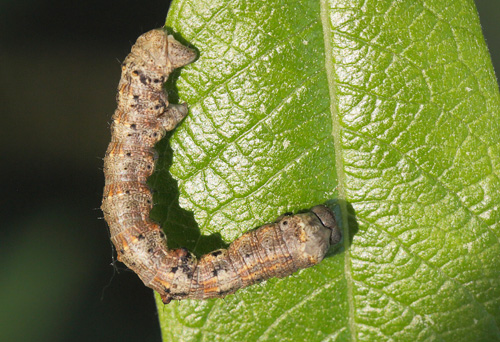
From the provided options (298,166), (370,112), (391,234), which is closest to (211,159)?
(298,166)

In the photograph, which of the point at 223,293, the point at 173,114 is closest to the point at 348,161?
the point at 173,114

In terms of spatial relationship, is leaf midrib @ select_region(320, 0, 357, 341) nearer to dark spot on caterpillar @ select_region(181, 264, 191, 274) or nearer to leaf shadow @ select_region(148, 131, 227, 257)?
leaf shadow @ select_region(148, 131, 227, 257)

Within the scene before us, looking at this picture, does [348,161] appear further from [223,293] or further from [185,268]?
[185,268]

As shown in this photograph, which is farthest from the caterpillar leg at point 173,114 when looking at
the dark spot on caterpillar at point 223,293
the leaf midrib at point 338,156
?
the dark spot on caterpillar at point 223,293

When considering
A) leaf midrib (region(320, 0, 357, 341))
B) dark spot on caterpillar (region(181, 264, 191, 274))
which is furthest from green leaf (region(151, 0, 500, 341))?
dark spot on caterpillar (region(181, 264, 191, 274))

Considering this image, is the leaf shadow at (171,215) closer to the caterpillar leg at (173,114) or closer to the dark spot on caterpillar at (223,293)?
the caterpillar leg at (173,114)

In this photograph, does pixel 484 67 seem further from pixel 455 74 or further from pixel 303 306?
pixel 303 306
